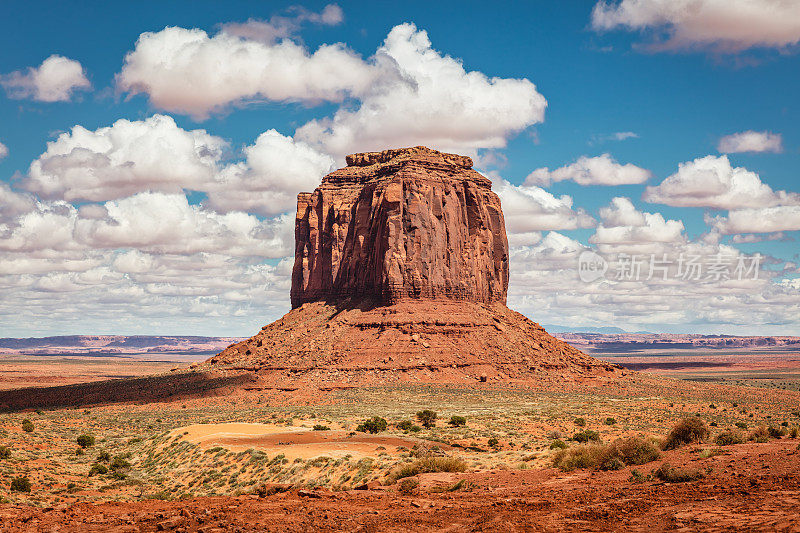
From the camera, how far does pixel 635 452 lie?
84.3 feet

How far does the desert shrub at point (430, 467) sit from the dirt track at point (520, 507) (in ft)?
4.53

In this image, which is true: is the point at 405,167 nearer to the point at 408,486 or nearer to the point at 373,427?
the point at 373,427

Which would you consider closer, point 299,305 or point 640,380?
point 640,380

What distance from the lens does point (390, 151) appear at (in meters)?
113

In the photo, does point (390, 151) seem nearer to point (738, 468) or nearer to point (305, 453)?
point (305, 453)

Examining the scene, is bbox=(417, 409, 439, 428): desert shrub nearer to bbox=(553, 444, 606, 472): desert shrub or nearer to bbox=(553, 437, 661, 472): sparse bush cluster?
bbox=(553, 444, 606, 472): desert shrub

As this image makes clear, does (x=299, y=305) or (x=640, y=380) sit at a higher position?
(x=299, y=305)

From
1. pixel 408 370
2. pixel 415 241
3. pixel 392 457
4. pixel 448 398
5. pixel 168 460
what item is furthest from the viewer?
pixel 415 241

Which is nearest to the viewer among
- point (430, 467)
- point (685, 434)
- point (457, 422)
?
point (430, 467)

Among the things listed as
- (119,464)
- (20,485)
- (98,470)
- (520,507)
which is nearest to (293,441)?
(119,464)

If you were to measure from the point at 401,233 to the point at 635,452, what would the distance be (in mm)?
71397

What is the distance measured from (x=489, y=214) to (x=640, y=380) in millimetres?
34215

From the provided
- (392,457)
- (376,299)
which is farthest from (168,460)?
(376,299)

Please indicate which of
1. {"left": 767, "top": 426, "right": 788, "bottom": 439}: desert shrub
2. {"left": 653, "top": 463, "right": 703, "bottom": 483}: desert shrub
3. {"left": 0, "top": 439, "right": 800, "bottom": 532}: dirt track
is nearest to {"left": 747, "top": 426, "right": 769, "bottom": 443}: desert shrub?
{"left": 767, "top": 426, "right": 788, "bottom": 439}: desert shrub
